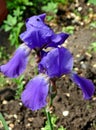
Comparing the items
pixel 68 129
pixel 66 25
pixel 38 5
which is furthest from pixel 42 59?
pixel 38 5

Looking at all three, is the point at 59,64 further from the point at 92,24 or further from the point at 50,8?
the point at 50,8

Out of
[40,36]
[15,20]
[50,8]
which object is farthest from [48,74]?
[50,8]

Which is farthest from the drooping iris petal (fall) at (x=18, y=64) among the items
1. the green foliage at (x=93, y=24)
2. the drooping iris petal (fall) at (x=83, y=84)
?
the green foliage at (x=93, y=24)

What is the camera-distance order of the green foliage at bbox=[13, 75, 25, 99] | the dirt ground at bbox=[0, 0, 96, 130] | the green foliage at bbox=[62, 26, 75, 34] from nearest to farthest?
the dirt ground at bbox=[0, 0, 96, 130], the green foliage at bbox=[13, 75, 25, 99], the green foliage at bbox=[62, 26, 75, 34]

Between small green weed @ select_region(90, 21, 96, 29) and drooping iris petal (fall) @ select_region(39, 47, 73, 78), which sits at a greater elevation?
small green weed @ select_region(90, 21, 96, 29)

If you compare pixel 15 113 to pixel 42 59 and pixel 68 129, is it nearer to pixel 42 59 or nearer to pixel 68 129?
pixel 68 129

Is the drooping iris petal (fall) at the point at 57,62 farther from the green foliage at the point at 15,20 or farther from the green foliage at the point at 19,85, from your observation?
the green foliage at the point at 15,20

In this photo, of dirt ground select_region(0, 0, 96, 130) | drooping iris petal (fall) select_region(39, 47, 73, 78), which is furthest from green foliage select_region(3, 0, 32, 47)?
drooping iris petal (fall) select_region(39, 47, 73, 78)

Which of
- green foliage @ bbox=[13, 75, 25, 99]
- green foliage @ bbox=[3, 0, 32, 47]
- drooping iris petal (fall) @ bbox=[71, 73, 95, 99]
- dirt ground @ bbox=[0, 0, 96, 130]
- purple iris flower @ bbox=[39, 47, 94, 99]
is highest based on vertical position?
green foliage @ bbox=[3, 0, 32, 47]

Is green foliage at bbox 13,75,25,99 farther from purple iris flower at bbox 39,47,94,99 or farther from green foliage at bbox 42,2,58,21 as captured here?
purple iris flower at bbox 39,47,94,99
